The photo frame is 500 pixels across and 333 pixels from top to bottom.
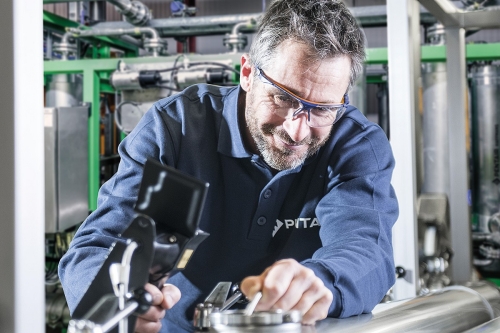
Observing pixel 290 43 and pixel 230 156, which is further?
pixel 230 156

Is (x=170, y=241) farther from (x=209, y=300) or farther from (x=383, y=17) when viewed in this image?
(x=383, y=17)

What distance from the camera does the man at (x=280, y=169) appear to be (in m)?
0.99

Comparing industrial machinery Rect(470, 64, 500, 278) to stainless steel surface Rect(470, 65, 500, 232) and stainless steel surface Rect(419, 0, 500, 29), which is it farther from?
stainless steel surface Rect(419, 0, 500, 29)

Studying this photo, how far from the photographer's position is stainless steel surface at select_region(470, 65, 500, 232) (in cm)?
295

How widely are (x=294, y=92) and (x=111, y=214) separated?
369 millimetres

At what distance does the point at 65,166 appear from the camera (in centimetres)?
289

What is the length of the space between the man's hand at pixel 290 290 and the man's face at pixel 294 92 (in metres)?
0.38

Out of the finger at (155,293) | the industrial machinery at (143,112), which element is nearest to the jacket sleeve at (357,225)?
the finger at (155,293)

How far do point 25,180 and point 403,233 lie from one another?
4.00 feet

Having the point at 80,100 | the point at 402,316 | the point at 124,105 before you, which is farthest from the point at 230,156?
the point at 80,100

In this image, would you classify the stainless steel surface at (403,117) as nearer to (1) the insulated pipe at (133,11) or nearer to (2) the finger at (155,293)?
(2) the finger at (155,293)

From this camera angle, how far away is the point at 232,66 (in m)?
2.84

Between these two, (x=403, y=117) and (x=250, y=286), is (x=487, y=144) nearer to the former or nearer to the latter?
(x=403, y=117)

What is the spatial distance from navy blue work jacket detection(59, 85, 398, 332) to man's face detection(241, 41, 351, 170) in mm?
49
